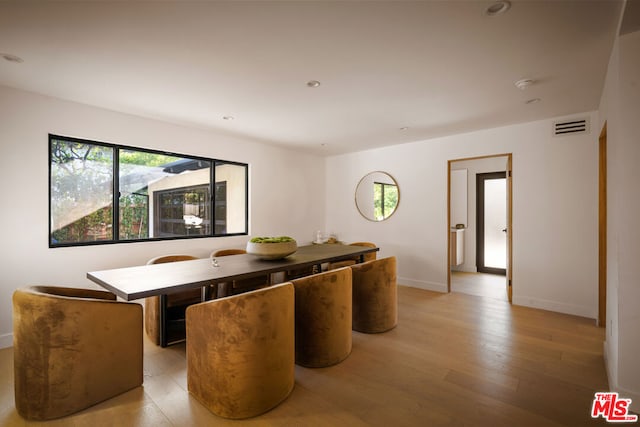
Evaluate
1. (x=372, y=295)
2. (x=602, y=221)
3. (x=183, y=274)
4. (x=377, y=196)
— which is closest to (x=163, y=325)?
(x=183, y=274)

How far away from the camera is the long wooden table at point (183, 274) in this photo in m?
1.91

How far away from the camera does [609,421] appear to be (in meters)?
1.77

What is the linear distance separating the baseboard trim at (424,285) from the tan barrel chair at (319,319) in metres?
2.77

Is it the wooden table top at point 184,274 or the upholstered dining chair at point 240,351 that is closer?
the upholstered dining chair at point 240,351

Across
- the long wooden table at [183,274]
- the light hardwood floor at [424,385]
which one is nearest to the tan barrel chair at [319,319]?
the light hardwood floor at [424,385]

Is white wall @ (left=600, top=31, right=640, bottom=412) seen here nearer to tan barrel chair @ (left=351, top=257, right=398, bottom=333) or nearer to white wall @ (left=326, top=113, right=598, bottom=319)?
tan barrel chair @ (left=351, top=257, right=398, bottom=333)

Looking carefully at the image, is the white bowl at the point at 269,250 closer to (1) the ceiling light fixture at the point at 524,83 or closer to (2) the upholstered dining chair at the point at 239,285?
(2) the upholstered dining chair at the point at 239,285

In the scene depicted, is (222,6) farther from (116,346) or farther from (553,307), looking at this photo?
(553,307)

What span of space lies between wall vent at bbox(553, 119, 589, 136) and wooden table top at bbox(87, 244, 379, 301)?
10.1 feet

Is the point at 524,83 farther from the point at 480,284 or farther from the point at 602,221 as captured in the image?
the point at 480,284

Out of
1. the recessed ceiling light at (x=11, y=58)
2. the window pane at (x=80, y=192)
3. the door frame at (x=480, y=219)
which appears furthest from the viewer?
the door frame at (x=480, y=219)

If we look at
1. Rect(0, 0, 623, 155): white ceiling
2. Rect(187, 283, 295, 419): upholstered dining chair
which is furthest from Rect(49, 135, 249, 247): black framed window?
Rect(187, 283, 295, 419): upholstered dining chair

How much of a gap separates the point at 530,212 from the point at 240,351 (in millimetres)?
3900

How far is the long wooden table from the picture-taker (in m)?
1.91
